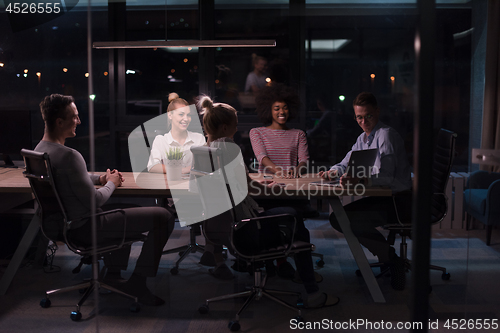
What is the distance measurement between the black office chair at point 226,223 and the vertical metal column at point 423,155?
1.33m

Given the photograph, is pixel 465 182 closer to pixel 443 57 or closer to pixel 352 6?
pixel 443 57

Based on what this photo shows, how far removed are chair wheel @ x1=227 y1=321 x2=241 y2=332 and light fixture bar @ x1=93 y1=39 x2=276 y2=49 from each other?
6.27ft

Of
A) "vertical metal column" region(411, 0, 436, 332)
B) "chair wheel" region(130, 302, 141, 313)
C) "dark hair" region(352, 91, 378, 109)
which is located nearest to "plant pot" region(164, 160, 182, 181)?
"chair wheel" region(130, 302, 141, 313)

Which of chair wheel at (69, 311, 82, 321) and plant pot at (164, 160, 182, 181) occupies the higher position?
plant pot at (164, 160, 182, 181)

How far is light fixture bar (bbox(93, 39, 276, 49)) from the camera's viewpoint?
2.96 m

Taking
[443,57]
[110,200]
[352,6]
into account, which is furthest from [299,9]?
[110,200]

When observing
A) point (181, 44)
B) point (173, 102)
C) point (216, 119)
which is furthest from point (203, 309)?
point (181, 44)

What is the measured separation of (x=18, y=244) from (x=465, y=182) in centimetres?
295

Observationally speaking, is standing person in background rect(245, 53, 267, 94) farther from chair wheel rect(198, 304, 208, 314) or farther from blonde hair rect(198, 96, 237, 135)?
chair wheel rect(198, 304, 208, 314)

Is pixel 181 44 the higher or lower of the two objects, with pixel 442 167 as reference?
higher

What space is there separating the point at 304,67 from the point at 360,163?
874 millimetres

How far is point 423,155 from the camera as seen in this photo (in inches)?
41.8

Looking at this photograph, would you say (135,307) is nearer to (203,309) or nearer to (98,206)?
(203,309)

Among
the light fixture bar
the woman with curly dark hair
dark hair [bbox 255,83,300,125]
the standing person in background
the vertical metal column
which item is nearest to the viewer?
the vertical metal column
